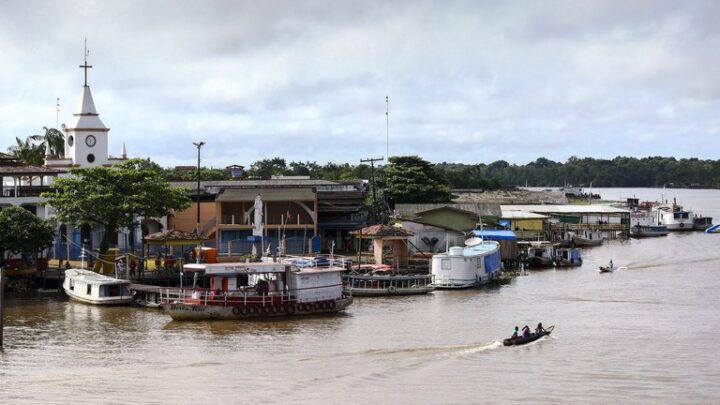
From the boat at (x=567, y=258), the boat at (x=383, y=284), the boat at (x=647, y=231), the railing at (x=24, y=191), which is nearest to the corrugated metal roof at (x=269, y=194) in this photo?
the railing at (x=24, y=191)

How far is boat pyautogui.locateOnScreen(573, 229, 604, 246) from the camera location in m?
112

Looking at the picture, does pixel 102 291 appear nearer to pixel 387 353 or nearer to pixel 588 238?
pixel 387 353

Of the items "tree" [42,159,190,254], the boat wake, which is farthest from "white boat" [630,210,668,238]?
the boat wake

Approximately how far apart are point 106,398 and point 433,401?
38.3 feet

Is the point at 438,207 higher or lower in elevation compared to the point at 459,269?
higher

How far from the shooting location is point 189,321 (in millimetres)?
52656

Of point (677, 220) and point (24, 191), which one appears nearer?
point (24, 191)

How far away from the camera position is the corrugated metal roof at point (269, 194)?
3086 inches

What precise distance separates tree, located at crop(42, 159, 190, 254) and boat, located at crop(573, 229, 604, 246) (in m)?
56.5

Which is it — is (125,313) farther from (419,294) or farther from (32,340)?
(419,294)

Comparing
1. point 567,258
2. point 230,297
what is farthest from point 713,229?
point 230,297

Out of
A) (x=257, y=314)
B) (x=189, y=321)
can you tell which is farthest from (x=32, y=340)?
(x=257, y=314)

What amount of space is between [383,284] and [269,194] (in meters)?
19.2

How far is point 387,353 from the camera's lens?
43.8m
